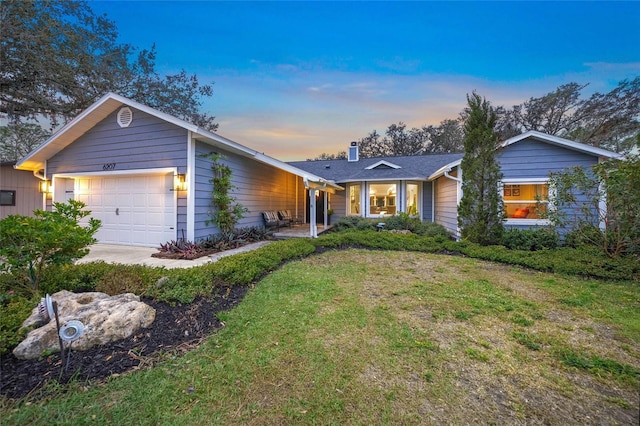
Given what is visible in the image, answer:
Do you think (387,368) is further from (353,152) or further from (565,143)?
(353,152)

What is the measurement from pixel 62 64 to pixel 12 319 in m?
12.2

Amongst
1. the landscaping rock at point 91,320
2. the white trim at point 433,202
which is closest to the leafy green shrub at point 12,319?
the landscaping rock at point 91,320

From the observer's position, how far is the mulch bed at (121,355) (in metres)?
2.20

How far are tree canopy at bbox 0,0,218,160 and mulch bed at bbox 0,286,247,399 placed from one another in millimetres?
12157

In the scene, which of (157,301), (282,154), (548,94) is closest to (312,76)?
(282,154)

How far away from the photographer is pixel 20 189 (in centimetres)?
1032

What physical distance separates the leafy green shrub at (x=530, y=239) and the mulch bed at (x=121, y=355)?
26.5 feet

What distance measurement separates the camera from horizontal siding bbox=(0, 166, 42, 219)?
9.91 meters

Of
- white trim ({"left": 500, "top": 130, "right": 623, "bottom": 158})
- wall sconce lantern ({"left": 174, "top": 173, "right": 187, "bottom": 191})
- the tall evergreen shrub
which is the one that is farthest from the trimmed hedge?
wall sconce lantern ({"left": 174, "top": 173, "right": 187, "bottom": 191})

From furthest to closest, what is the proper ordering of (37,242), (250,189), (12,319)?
(250,189)
(37,242)
(12,319)

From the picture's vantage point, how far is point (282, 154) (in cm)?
1922

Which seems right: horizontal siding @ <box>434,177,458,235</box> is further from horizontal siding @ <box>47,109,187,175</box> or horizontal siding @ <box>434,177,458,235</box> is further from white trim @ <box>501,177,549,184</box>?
horizontal siding @ <box>47,109,187,175</box>

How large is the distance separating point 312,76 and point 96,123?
761 cm

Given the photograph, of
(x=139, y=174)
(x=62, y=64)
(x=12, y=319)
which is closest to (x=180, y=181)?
(x=139, y=174)
